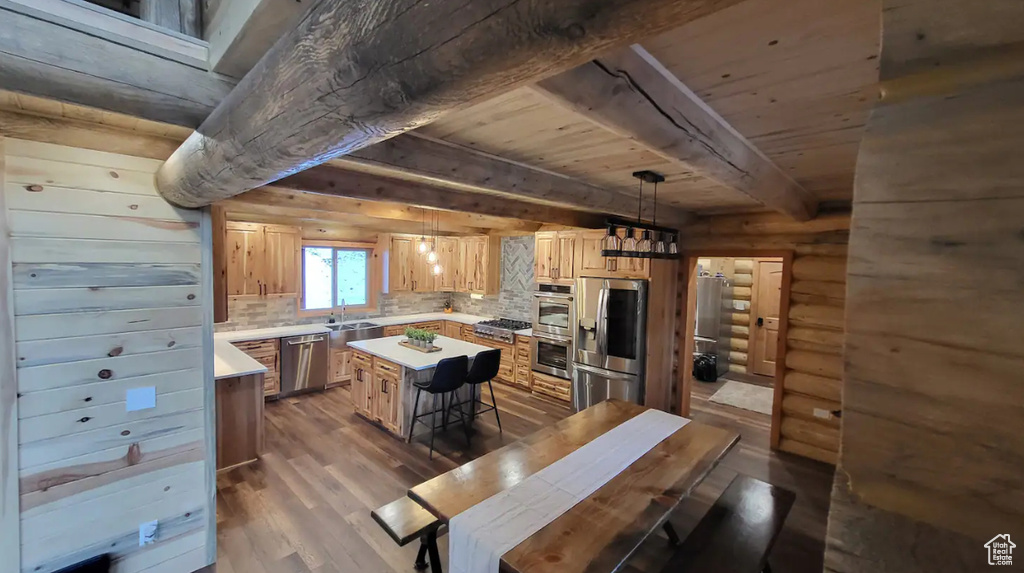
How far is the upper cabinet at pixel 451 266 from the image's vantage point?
681 cm

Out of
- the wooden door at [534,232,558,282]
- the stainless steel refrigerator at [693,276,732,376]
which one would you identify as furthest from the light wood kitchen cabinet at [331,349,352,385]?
the stainless steel refrigerator at [693,276,732,376]

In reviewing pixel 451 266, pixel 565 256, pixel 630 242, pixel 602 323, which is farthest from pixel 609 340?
pixel 451 266

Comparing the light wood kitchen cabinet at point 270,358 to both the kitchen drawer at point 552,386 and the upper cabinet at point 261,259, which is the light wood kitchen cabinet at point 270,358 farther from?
the kitchen drawer at point 552,386

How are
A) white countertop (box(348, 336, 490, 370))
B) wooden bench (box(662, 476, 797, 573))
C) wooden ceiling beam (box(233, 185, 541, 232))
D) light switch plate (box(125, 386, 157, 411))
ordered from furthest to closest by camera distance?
white countertop (box(348, 336, 490, 370)), wooden ceiling beam (box(233, 185, 541, 232)), light switch plate (box(125, 386, 157, 411)), wooden bench (box(662, 476, 797, 573))

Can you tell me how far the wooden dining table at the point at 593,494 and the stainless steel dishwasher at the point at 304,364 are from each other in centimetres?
402

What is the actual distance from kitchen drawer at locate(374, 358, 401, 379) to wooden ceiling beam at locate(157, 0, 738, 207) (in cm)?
348

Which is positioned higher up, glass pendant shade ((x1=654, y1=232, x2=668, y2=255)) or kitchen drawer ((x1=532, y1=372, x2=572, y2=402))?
glass pendant shade ((x1=654, y1=232, x2=668, y2=255))

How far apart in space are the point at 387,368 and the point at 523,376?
2.15 meters

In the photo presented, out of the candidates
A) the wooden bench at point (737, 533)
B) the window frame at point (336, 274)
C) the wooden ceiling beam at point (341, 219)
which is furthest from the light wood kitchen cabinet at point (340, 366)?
the wooden bench at point (737, 533)

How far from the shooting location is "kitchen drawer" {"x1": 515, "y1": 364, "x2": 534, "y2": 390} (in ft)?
19.2

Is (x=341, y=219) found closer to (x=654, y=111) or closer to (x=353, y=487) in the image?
(x=353, y=487)

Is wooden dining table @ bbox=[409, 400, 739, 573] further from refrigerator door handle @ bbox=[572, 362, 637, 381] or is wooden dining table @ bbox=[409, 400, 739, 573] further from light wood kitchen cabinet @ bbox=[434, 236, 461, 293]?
light wood kitchen cabinet @ bbox=[434, 236, 461, 293]

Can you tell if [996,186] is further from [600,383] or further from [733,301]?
[733,301]

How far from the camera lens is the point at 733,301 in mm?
7535
